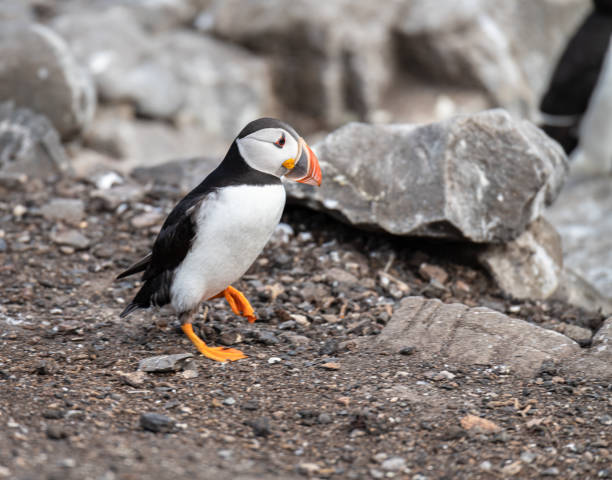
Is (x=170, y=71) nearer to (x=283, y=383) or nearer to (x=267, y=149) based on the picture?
(x=267, y=149)

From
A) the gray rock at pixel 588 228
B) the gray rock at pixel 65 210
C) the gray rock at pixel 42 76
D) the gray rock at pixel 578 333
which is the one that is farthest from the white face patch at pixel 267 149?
the gray rock at pixel 42 76

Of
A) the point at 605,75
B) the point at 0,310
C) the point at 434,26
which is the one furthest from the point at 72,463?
the point at 434,26

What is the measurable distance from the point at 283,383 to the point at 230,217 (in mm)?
663

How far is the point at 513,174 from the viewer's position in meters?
4.01

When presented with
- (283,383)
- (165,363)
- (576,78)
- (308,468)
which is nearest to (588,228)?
(576,78)

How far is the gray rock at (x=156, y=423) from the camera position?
8.20ft

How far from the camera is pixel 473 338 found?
330cm

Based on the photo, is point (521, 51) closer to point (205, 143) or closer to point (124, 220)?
point (205, 143)

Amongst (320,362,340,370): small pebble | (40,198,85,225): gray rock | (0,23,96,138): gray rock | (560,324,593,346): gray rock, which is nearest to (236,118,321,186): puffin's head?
(320,362,340,370): small pebble

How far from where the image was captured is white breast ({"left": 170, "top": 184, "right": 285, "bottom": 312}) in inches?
119

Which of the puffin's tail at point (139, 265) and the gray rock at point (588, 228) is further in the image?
the gray rock at point (588, 228)

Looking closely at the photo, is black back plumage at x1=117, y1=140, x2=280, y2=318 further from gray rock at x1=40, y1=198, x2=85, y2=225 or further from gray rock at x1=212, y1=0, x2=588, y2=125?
gray rock at x1=212, y1=0, x2=588, y2=125

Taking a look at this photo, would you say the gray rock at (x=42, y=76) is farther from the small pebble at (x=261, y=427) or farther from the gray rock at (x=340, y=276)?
the small pebble at (x=261, y=427)

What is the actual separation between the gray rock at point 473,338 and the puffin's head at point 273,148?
2.76ft
